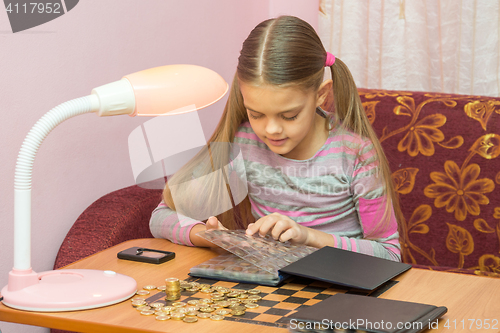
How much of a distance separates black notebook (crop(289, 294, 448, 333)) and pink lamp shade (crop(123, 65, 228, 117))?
1.11 ft

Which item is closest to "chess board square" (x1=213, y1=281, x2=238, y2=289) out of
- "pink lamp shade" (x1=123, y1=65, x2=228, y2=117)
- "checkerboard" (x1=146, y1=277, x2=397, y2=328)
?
"checkerboard" (x1=146, y1=277, x2=397, y2=328)

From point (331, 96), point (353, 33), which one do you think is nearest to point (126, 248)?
point (331, 96)

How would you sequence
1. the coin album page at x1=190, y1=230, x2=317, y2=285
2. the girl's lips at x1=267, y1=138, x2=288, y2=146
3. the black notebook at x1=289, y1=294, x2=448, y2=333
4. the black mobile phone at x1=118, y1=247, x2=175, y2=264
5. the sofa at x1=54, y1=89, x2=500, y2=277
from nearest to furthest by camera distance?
the black notebook at x1=289, y1=294, x2=448, y2=333 < the coin album page at x1=190, y1=230, x2=317, y2=285 < the black mobile phone at x1=118, y1=247, x2=175, y2=264 < the girl's lips at x1=267, y1=138, x2=288, y2=146 < the sofa at x1=54, y1=89, x2=500, y2=277

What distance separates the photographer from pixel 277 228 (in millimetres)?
947

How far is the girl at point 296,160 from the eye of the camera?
1.02 meters

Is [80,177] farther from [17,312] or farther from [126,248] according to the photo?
[17,312]

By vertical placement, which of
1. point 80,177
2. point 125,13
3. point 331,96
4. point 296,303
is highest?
point 125,13

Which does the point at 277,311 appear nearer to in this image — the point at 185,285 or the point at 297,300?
the point at 297,300

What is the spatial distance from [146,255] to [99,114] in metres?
0.30

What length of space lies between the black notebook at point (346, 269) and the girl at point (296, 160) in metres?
0.11

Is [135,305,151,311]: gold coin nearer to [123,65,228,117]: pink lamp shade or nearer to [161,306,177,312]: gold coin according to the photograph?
[161,306,177,312]: gold coin

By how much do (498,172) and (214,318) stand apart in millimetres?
1113

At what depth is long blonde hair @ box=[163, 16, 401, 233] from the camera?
40.6 inches

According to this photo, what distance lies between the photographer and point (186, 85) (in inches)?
31.0
